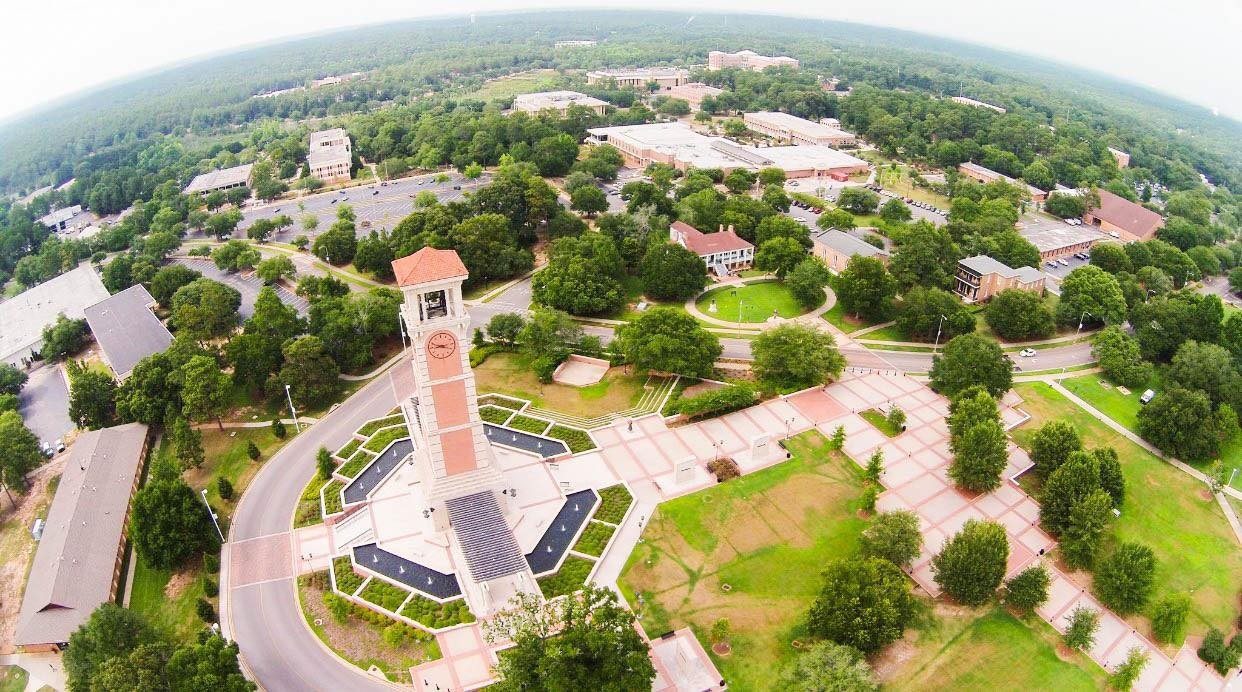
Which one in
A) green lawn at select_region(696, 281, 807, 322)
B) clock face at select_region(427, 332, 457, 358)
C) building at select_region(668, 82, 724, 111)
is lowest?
green lawn at select_region(696, 281, 807, 322)

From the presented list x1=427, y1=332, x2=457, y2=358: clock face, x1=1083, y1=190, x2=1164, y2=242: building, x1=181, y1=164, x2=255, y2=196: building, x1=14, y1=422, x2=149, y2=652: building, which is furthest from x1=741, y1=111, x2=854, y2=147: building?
x1=14, y1=422, x2=149, y2=652: building

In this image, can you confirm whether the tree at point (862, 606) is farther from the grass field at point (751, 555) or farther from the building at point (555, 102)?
the building at point (555, 102)

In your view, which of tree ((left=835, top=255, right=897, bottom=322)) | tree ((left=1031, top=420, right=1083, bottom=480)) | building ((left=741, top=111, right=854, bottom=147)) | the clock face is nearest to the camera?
the clock face

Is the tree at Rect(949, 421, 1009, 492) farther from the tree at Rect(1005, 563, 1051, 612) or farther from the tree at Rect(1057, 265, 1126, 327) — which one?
the tree at Rect(1057, 265, 1126, 327)

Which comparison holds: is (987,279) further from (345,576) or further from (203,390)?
(203,390)

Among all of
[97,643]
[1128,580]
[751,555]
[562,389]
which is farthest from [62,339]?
[1128,580]

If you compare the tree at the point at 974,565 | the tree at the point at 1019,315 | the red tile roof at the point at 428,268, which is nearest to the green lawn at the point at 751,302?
the tree at the point at 1019,315
